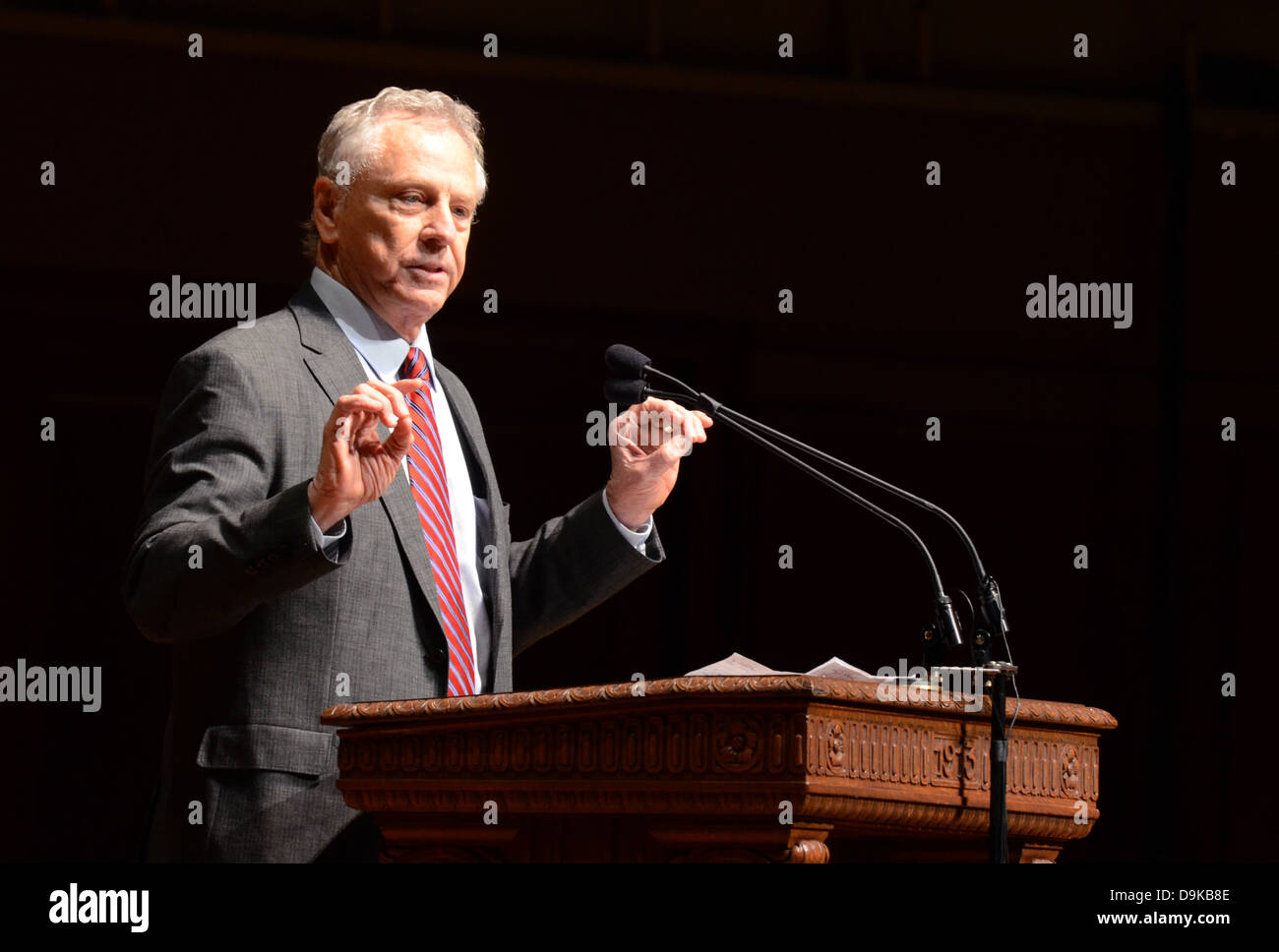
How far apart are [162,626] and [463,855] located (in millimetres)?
424

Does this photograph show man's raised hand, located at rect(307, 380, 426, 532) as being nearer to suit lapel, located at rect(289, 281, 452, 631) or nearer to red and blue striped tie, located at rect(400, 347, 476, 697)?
suit lapel, located at rect(289, 281, 452, 631)

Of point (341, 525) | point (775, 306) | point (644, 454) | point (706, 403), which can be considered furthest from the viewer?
point (775, 306)

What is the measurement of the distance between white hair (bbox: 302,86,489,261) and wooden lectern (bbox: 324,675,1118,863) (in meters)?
0.78

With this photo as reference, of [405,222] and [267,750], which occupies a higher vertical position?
[405,222]

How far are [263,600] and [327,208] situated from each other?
0.67 m

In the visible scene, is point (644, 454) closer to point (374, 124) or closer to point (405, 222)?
point (405, 222)

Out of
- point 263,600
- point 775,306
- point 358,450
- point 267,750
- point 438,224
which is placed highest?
point 775,306

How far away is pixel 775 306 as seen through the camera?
5.33 meters

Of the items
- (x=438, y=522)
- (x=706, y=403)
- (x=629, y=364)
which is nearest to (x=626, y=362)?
(x=629, y=364)

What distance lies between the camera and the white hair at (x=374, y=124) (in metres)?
2.35

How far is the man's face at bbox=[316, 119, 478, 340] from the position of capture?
2.33m

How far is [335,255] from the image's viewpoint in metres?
2.40

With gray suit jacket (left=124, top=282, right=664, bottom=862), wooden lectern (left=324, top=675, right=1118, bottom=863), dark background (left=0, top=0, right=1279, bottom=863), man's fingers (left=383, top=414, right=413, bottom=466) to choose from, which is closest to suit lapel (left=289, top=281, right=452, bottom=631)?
gray suit jacket (left=124, top=282, right=664, bottom=862)

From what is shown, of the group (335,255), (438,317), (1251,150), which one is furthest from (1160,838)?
(335,255)
